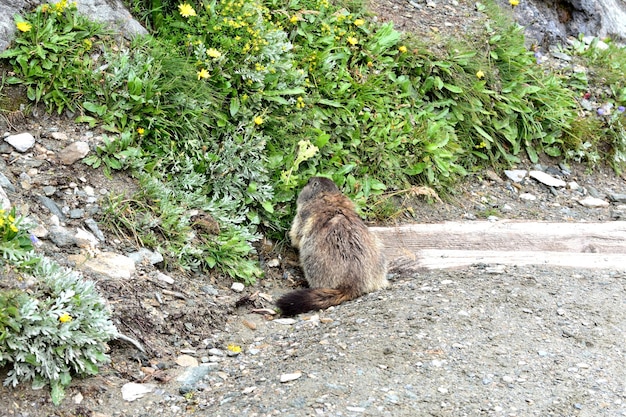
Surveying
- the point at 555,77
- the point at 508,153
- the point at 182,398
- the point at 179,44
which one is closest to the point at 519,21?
the point at 555,77

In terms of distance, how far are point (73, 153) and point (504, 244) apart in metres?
4.06

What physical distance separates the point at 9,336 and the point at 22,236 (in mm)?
851

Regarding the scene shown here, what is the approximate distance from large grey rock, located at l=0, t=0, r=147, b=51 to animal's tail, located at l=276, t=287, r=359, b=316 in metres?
3.08

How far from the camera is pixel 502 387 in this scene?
4.81 m

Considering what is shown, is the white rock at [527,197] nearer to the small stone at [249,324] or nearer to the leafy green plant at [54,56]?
the small stone at [249,324]

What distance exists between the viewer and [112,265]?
5.80m

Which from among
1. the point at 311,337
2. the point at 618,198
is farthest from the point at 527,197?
the point at 311,337

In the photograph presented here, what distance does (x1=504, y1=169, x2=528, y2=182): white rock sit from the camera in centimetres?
924

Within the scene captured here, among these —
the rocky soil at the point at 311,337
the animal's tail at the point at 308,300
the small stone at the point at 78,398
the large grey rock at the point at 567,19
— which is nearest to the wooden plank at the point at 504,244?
the rocky soil at the point at 311,337

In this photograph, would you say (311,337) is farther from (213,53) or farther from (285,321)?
(213,53)

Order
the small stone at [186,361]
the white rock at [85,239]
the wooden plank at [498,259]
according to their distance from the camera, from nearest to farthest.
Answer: the small stone at [186,361] → the white rock at [85,239] → the wooden plank at [498,259]

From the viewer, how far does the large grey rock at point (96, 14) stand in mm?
6801

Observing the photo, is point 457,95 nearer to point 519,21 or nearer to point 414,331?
point 519,21

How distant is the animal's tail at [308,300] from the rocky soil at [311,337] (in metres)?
0.08
